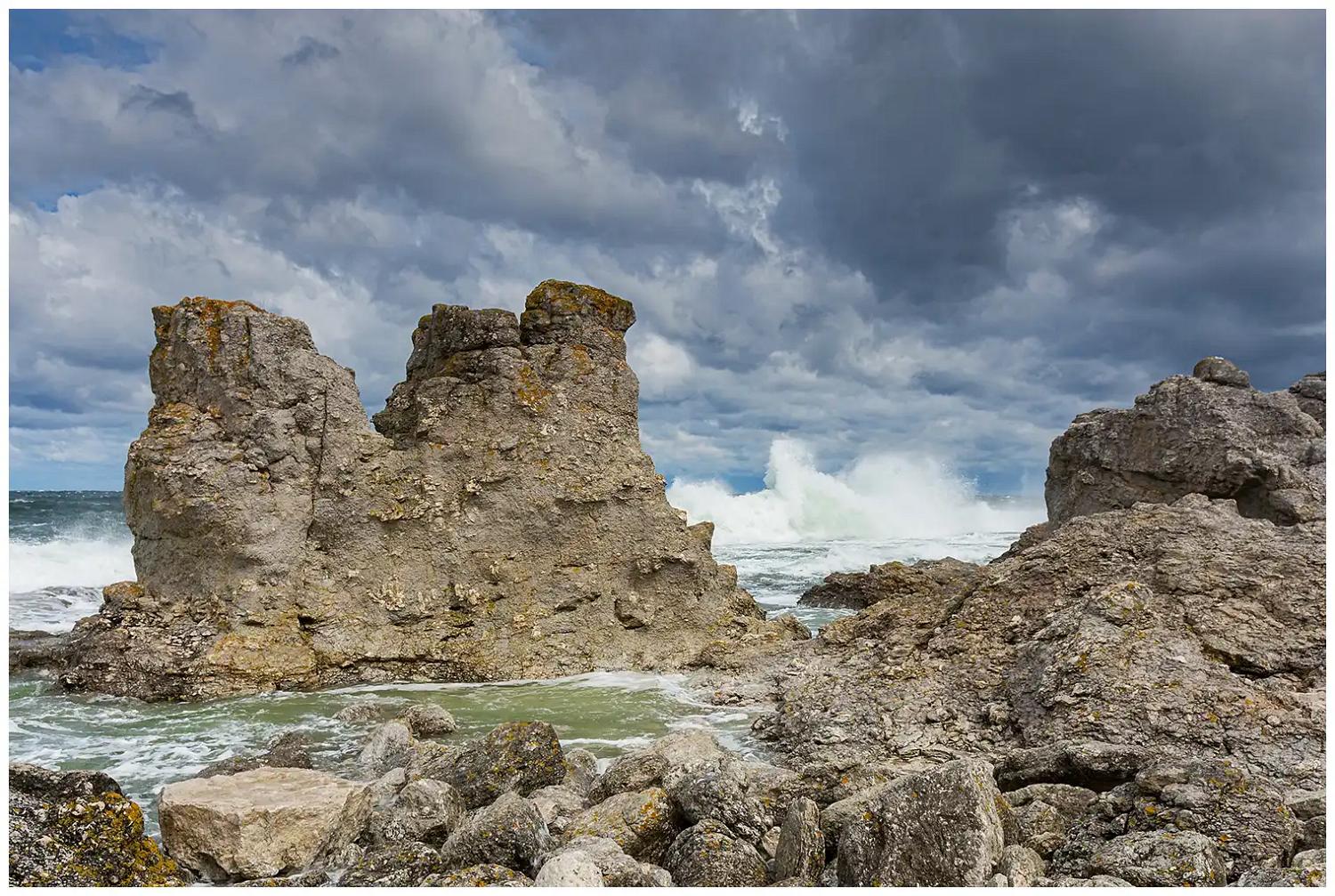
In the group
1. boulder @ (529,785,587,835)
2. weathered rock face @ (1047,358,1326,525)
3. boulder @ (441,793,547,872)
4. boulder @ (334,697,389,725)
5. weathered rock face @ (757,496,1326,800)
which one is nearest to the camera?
boulder @ (441,793,547,872)

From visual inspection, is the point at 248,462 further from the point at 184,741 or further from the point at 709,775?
the point at 709,775

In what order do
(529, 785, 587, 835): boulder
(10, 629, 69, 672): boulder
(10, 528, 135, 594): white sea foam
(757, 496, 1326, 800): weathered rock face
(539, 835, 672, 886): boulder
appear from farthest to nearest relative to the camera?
(10, 528, 135, 594): white sea foam
(10, 629, 69, 672): boulder
(757, 496, 1326, 800): weathered rock face
(529, 785, 587, 835): boulder
(539, 835, 672, 886): boulder

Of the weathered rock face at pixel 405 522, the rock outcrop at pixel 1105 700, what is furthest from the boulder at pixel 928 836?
the weathered rock face at pixel 405 522

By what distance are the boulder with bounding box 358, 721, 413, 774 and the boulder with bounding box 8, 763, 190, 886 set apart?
111 inches

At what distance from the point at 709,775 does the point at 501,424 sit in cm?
952

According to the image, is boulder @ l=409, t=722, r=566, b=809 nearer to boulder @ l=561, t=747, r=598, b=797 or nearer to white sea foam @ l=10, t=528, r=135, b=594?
boulder @ l=561, t=747, r=598, b=797

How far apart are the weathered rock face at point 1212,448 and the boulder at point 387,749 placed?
15.3 m

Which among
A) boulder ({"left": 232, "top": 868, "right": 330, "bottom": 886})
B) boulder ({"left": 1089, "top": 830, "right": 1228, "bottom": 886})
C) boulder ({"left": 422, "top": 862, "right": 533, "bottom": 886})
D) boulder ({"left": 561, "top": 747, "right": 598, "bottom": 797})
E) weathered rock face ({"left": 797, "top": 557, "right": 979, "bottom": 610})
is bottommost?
boulder ({"left": 232, "top": 868, "right": 330, "bottom": 886})

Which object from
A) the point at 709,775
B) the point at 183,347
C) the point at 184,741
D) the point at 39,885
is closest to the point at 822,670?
the point at 709,775

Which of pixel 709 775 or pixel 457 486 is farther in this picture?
pixel 457 486

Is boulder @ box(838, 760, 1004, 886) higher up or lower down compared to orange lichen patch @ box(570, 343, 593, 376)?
lower down

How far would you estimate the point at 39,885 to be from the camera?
5.40 m

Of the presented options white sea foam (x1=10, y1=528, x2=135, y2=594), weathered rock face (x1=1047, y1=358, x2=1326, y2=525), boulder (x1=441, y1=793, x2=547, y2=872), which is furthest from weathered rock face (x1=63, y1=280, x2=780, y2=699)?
white sea foam (x1=10, y1=528, x2=135, y2=594)

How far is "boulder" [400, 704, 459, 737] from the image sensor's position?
1056 centimetres
